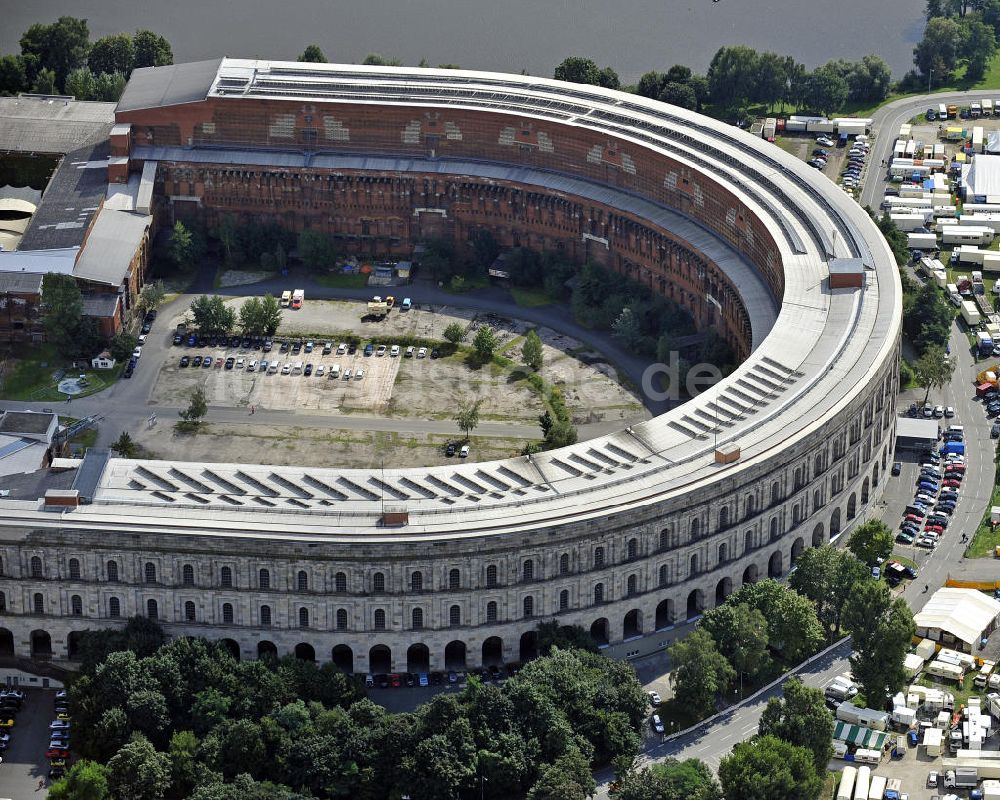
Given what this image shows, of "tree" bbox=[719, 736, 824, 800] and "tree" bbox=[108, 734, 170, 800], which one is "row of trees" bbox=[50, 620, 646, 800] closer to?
"tree" bbox=[108, 734, 170, 800]

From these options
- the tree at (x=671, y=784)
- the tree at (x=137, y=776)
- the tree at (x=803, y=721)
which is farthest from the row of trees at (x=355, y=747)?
the tree at (x=803, y=721)

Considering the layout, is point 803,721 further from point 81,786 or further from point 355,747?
point 81,786

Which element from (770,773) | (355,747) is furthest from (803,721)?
(355,747)

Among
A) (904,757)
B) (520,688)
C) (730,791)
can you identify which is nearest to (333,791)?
(520,688)

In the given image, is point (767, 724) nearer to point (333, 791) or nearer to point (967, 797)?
point (967, 797)

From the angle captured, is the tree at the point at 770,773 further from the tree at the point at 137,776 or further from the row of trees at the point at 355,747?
the tree at the point at 137,776
